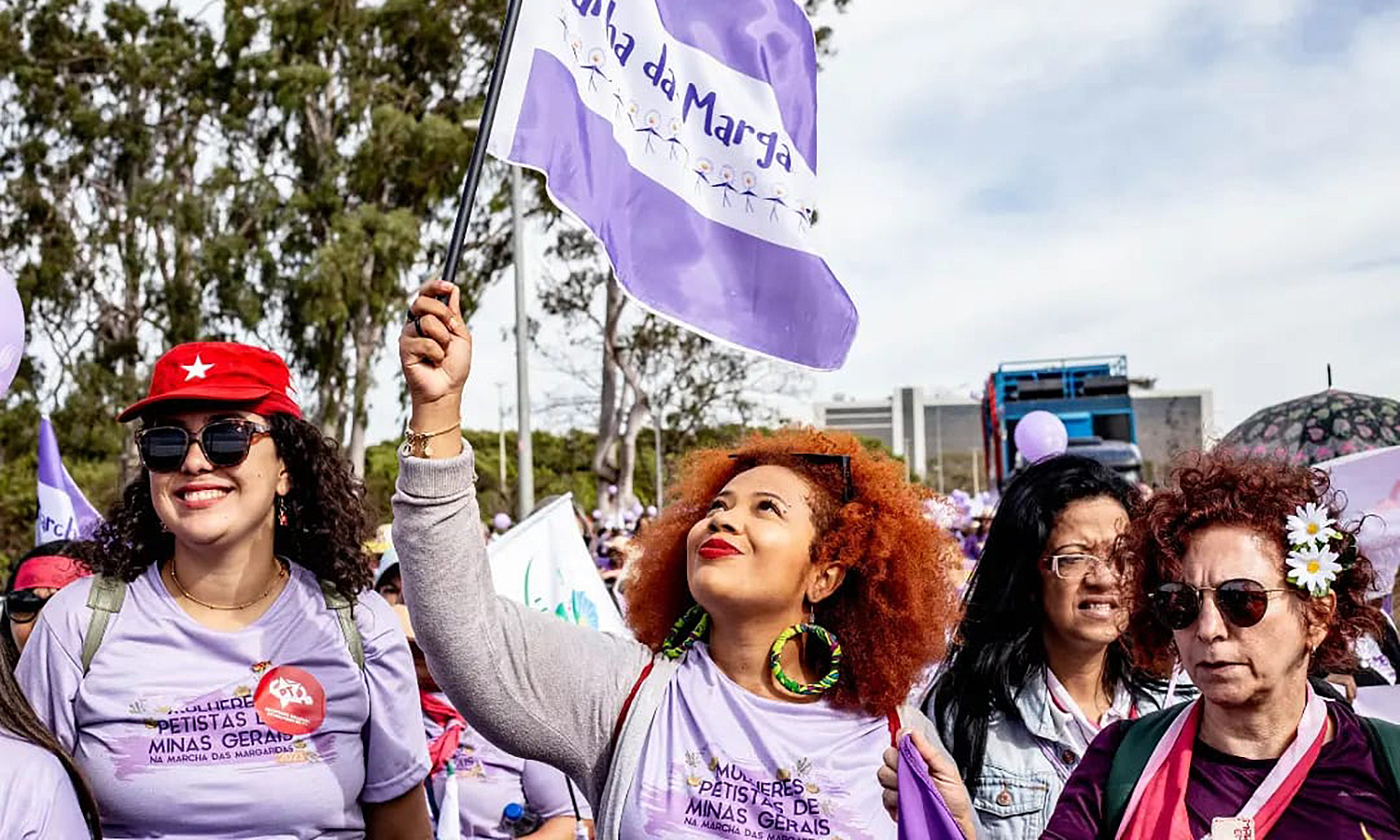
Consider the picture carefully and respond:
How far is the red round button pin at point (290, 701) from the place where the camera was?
279 cm

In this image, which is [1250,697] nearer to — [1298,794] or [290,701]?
[1298,794]

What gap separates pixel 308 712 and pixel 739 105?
1737mm

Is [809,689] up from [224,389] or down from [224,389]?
down

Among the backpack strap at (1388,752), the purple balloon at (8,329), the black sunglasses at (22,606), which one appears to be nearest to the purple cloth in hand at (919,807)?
the backpack strap at (1388,752)

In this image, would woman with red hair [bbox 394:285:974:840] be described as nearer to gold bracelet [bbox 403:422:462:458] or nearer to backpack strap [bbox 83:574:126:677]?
gold bracelet [bbox 403:422:462:458]

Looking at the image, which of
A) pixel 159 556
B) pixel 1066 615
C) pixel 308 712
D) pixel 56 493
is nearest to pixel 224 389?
pixel 159 556

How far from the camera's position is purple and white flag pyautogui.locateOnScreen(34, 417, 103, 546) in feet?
21.3

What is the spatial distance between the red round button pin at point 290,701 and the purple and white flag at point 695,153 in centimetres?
107

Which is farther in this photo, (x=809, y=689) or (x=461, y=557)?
(x=809, y=689)

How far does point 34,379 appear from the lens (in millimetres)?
23562

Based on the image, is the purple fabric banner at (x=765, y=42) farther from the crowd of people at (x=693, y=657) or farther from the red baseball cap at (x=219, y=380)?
the red baseball cap at (x=219, y=380)

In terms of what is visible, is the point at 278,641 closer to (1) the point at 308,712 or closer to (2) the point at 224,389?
(1) the point at 308,712

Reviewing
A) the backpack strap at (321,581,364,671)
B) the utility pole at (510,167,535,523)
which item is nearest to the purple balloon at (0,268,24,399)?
the backpack strap at (321,581,364,671)

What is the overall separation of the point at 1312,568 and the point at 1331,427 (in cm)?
270
